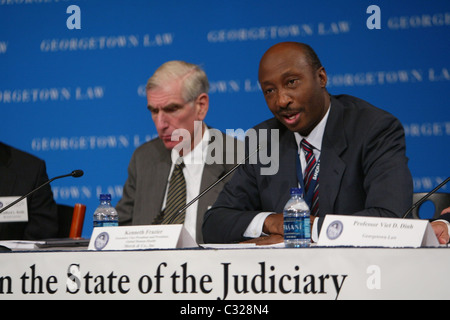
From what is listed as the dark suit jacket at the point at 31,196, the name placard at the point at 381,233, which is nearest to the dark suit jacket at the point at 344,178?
the name placard at the point at 381,233

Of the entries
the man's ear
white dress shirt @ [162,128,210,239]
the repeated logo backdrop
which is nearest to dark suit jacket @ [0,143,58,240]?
the repeated logo backdrop

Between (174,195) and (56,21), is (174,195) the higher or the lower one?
the lower one

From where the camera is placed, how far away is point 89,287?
5.68 feet

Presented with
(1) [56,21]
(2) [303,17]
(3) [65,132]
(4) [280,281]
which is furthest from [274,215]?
(1) [56,21]

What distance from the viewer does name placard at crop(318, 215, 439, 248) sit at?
5.62ft

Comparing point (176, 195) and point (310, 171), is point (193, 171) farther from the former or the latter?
point (310, 171)

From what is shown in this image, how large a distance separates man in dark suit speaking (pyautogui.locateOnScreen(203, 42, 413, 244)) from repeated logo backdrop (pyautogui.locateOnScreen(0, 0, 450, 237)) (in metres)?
0.70

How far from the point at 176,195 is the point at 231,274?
1827mm

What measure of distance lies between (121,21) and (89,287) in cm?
264

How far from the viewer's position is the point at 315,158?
2.82 meters

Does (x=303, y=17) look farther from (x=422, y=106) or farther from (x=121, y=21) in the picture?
(x=121, y=21)

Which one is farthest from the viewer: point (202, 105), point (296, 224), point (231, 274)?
point (202, 105)

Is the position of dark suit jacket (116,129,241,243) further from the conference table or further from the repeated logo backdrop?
the conference table

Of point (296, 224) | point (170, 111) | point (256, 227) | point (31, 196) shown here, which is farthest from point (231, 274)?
point (31, 196)
